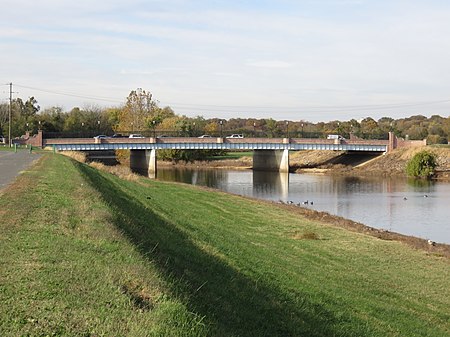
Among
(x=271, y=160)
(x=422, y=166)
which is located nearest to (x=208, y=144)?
(x=271, y=160)

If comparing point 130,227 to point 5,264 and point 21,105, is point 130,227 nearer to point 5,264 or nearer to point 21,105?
point 5,264

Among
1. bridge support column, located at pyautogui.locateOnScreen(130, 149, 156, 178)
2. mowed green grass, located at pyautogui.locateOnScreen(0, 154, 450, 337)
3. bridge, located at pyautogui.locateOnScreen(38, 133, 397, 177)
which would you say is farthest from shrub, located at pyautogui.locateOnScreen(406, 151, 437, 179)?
mowed green grass, located at pyautogui.locateOnScreen(0, 154, 450, 337)

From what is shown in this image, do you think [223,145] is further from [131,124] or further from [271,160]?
[131,124]

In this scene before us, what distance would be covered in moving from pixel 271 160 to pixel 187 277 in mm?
95057

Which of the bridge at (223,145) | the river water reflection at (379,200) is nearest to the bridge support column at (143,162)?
the bridge at (223,145)

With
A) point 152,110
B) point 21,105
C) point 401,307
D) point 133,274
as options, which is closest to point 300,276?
point 401,307

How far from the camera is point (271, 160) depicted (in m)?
106

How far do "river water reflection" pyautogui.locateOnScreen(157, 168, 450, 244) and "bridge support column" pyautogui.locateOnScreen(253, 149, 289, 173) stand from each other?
1900 centimetres

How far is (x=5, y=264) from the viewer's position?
31.7ft

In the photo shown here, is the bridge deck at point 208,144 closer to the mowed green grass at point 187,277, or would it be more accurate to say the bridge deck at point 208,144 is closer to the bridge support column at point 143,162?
the bridge support column at point 143,162

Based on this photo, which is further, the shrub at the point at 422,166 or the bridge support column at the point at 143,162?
the bridge support column at the point at 143,162

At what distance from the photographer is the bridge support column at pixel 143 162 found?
9288 cm

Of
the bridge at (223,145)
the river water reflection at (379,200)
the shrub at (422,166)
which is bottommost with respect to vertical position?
the river water reflection at (379,200)

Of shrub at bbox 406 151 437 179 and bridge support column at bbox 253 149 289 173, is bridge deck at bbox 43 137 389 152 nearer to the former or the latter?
bridge support column at bbox 253 149 289 173
